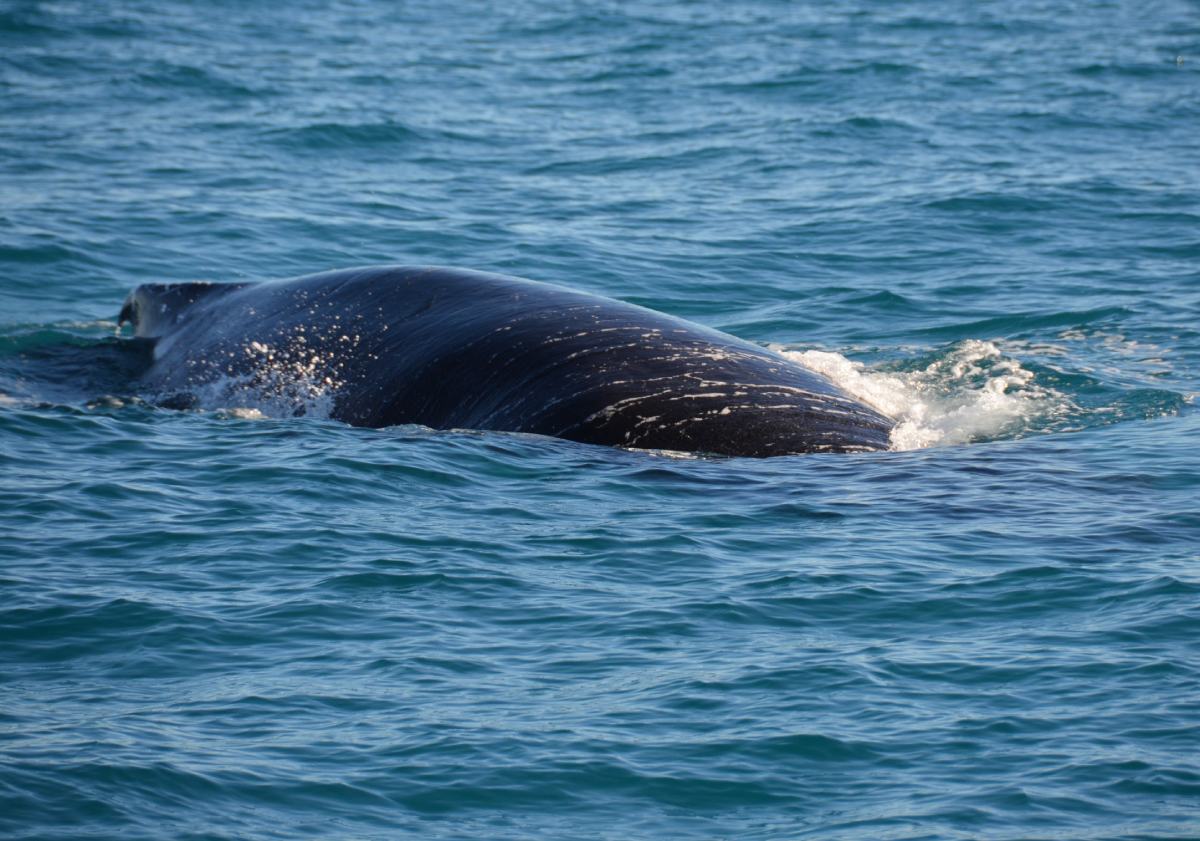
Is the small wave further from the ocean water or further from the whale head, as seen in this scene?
the whale head

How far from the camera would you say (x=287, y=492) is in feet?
39.3

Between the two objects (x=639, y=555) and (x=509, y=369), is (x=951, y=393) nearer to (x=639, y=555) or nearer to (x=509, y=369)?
(x=509, y=369)

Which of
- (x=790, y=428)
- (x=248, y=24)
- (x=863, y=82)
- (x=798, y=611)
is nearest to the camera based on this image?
(x=798, y=611)

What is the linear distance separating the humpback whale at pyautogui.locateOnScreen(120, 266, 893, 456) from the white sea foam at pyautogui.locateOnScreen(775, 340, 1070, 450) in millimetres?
865

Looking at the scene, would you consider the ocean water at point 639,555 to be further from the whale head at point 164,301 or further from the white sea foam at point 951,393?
the whale head at point 164,301

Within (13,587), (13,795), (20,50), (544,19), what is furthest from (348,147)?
(13,795)

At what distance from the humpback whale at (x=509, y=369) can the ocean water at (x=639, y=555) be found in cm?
24

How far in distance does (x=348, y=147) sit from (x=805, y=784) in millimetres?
22804

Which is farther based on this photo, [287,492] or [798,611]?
[287,492]

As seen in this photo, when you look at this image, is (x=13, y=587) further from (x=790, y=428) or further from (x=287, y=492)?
(x=790, y=428)

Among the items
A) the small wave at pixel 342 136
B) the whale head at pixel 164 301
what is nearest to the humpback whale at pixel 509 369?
the whale head at pixel 164 301

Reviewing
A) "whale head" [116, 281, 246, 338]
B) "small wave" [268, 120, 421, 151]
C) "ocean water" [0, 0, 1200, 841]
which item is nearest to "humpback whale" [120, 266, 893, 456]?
"ocean water" [0, 0, 1200, 841]

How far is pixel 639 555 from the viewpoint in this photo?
10633mm

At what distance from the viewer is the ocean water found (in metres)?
7.64
